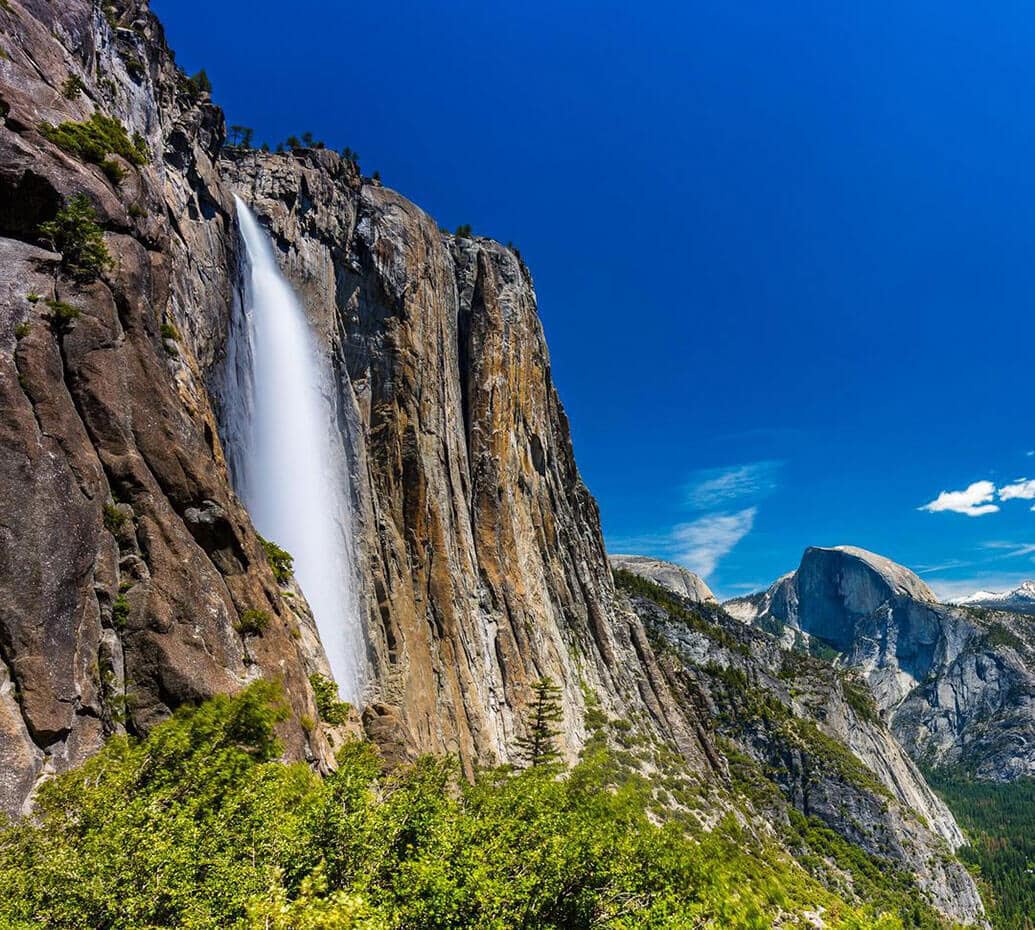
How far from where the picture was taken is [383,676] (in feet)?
117

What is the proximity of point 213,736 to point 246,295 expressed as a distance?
32.4 m

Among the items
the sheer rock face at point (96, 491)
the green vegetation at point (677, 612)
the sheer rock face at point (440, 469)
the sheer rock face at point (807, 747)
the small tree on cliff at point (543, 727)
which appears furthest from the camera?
the green vegetation at point (677, 612)

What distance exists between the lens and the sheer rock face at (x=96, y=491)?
1314 cm

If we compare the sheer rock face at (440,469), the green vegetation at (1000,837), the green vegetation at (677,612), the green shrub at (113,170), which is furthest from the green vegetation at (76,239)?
the green vegetation at (1000,837)

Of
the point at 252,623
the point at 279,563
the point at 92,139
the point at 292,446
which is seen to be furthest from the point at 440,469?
the point at 92,139

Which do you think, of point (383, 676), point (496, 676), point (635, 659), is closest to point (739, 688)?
point (635, 659)

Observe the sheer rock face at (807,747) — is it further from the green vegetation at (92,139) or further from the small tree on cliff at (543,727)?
the green vegetation at (92,139)

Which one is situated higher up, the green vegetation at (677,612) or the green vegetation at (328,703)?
the green vegetation at (677,612)

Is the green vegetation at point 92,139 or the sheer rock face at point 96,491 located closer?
the sheer rock face at point 96,491

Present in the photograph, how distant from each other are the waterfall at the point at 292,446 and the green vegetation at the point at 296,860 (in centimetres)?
2041

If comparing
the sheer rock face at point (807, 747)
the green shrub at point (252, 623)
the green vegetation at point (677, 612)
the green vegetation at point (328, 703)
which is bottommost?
the sheer rock face at point (807, 747)

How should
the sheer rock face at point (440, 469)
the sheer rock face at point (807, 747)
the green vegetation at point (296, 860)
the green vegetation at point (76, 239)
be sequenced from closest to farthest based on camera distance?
the green vegetation at point (296, 860) → the green vegetation at point (76, 239) → the sheer rock face at point (440, 469) → the sheer rock face at point (807, 747)

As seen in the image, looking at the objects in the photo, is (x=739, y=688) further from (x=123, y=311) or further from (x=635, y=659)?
(x=123, y=311)

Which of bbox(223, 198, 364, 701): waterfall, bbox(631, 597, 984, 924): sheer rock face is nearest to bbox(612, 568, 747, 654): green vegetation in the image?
bbox(631, 597, 984, 924): sheer rock face
